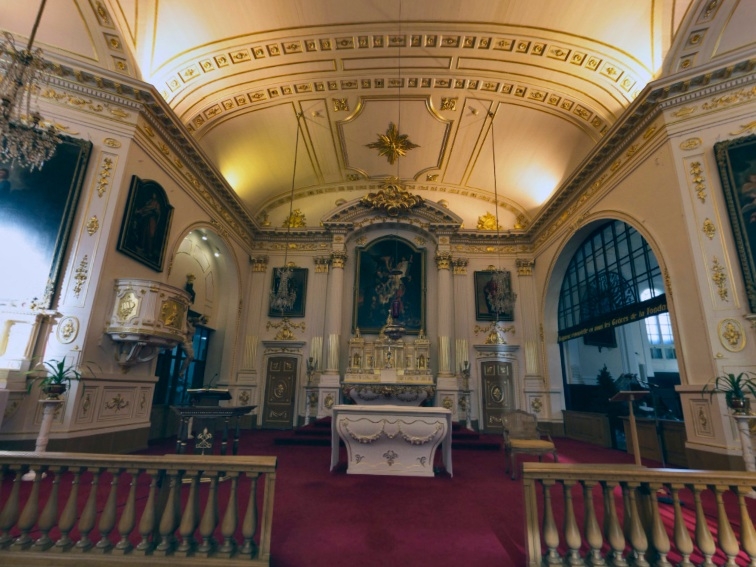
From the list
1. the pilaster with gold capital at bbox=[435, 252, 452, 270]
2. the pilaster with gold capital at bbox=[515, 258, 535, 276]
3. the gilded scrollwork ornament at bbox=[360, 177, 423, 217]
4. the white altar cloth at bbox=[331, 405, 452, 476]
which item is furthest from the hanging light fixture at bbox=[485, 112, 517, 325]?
the white altar cloth at bbox=[331, 405, 452, 476]

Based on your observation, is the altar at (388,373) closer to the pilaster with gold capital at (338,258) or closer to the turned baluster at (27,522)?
the pilaster with gold capital at (338,258)

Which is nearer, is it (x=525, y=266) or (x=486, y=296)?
(x=486, y=296)

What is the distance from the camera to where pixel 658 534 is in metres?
2.21

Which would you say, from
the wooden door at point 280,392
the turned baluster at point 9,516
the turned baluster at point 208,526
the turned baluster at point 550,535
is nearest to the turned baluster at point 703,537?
the turned baluster at point 550,535

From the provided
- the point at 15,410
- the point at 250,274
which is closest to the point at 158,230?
the point at 15,410

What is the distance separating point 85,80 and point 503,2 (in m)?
6.80

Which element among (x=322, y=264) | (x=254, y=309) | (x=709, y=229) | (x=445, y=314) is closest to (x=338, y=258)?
(x=322, y=264)

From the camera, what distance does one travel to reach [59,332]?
17.1 feet

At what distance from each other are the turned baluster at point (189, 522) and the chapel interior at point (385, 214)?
12.8ft

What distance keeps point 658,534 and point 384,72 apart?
8182 mm

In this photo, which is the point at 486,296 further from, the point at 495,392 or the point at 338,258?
the point at 338,258

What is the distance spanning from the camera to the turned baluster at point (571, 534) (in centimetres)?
221

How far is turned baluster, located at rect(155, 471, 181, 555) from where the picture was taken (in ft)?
7.33

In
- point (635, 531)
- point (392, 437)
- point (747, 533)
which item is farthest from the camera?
point (392, 437)
